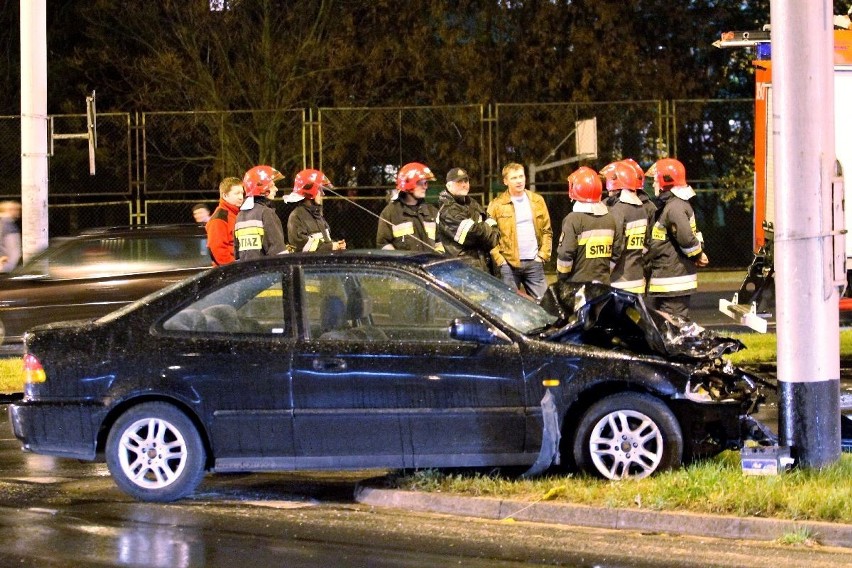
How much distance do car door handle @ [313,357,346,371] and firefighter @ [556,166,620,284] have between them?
392cm

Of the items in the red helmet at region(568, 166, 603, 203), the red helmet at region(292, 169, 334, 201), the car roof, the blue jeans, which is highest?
the red helmet at region(292, 169, 334, 201)

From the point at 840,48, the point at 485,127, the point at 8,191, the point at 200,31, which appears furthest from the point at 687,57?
the point at 840,48

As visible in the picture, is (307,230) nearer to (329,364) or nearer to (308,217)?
(308,217)

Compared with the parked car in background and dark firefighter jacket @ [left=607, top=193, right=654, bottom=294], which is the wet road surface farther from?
the parked car in background

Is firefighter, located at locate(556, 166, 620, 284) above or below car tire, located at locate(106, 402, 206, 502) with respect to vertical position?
above

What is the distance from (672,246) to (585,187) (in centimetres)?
107

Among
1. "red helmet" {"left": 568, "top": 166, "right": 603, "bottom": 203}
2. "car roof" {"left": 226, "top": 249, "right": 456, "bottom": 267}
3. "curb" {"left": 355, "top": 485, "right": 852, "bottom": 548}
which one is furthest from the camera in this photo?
"red helmet" {"left": 568, "top": 166, "right": 603, "bottom": 203}

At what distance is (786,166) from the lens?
8.28m

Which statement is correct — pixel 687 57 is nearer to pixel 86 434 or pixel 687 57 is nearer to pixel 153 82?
pixel 153 82

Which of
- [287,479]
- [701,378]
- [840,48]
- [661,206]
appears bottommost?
[287,479]

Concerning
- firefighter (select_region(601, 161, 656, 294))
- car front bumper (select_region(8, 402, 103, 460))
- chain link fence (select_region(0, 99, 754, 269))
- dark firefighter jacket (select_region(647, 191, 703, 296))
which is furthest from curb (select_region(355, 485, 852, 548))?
chain link fence (select_region(0, 99, 754, 269))

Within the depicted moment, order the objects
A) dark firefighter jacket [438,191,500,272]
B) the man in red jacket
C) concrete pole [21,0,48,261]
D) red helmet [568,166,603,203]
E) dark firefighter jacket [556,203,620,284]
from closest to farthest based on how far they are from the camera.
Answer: red helmet [568,166,603,203] < dark firefighter jacket [556,203,620,284] < dark firefighter jacket [438,191,500,272] < the man in red jacket < concrete pole [21,0,48,261]

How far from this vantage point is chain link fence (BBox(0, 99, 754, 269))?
28.2 metres

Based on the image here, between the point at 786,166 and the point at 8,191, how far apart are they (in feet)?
82.1
